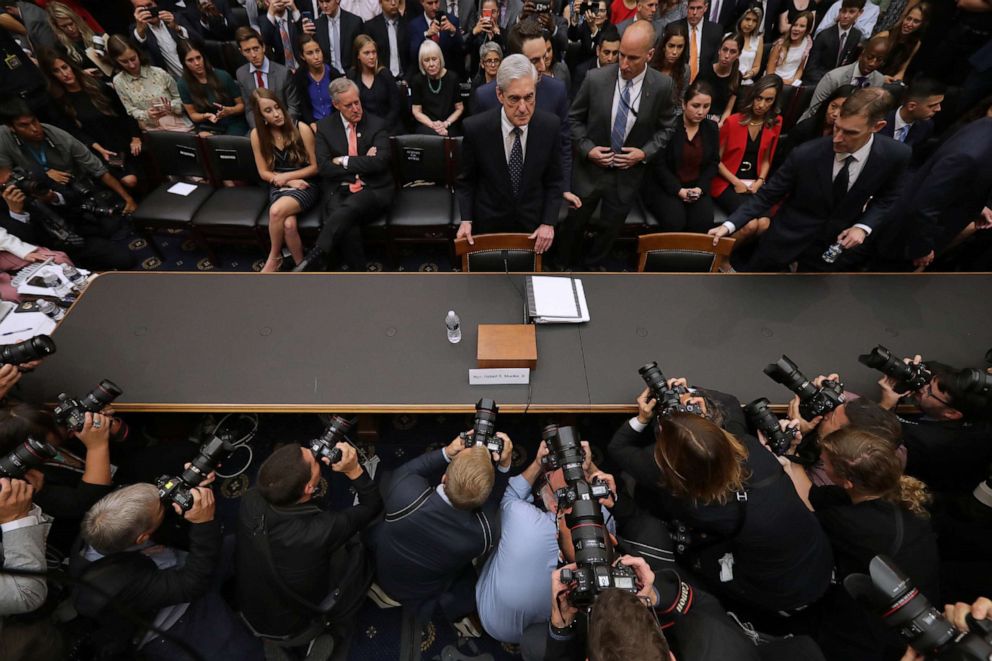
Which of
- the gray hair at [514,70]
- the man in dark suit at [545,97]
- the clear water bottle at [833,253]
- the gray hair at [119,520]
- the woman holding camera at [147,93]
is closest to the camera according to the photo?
the gray hair at [119,520]

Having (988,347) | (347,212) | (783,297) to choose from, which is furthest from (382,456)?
(988,347)

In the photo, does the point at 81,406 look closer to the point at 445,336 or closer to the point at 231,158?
the point at 445,336

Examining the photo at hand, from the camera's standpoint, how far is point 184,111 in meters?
4.55

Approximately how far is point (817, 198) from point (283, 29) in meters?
5.28

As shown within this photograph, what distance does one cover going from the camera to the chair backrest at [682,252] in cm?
307

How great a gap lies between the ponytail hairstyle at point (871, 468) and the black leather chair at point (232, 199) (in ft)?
13.2

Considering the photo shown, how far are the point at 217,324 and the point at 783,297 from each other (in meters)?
3.31

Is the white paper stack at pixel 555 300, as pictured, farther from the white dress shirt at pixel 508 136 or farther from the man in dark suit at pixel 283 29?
the man in dark suit at pixel 283 29

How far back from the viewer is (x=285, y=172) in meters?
4.00

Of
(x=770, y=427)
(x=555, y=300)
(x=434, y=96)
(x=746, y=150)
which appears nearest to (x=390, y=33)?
(x=434, y=96)

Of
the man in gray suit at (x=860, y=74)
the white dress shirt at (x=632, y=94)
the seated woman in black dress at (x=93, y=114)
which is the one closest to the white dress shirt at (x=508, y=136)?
the white dress shirt at (x=632, y=94)

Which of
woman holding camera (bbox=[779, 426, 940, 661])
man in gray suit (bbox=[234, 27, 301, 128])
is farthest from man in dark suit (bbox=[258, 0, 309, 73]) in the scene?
woman holding camera (bbox=[779, 426, 940, 661])

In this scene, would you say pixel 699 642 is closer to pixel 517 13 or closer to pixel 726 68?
pixel 726 68

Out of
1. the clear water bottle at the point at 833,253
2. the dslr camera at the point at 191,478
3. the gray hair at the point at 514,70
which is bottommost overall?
the dslr camera at the point at 191,478
